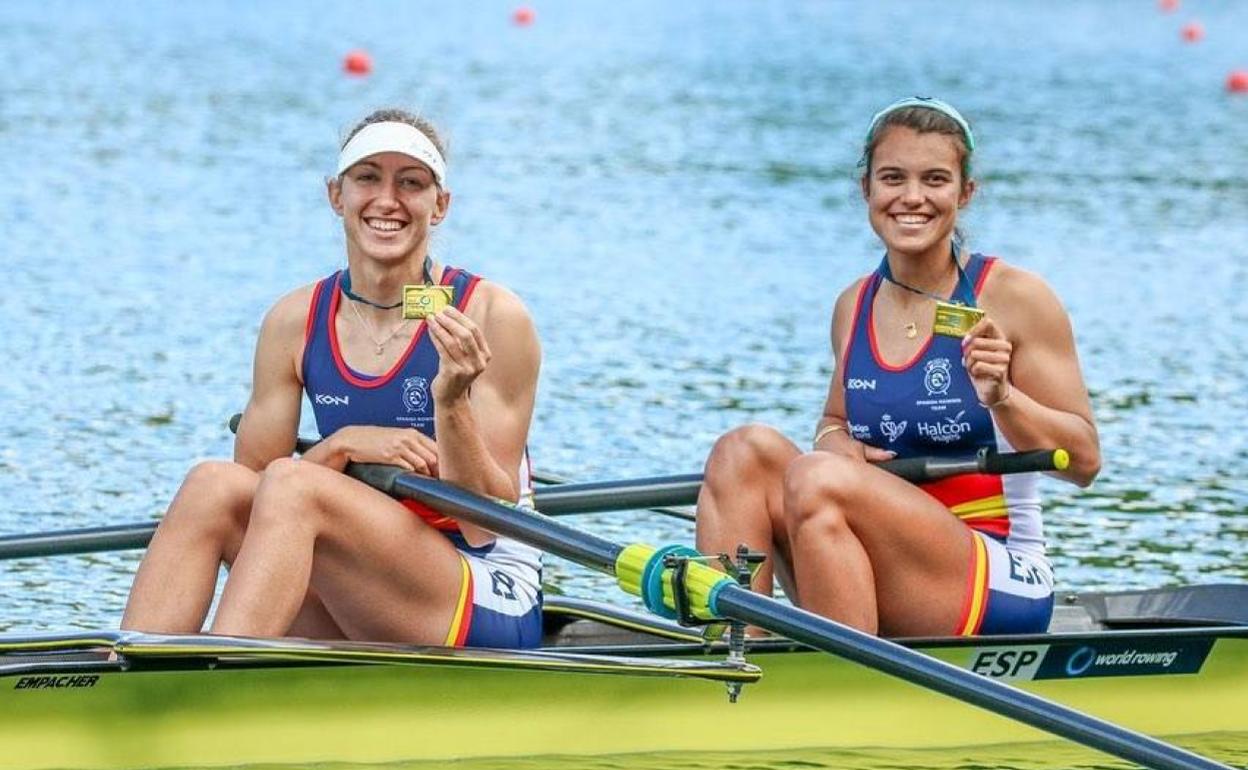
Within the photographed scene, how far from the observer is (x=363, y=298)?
6781 mm

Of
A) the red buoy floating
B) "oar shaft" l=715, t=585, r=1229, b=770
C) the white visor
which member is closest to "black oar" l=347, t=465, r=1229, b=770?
"oar shaft" l=715, t=585, r=1229, b=770

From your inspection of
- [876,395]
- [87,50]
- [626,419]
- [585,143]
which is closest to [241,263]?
[626,419]

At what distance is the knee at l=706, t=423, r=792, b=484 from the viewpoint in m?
6.88

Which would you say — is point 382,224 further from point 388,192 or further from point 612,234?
point 612,234

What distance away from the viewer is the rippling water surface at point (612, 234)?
11.3m

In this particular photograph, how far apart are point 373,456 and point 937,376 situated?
152 cm

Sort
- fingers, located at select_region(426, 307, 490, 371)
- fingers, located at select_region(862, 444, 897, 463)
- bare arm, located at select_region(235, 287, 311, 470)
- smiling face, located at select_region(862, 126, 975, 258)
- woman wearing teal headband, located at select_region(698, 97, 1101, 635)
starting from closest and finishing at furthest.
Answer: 1. fingers, located at select_region(426, 307, 490, 371)
2. woman wearing teal headband, located at select_region(698, 97, 1101, 635)
3. bare arm, located at select_region(235, 287, 311, 470)
4. smiling face, located at select_region(862, 126, 975, 258)
5. fingers, located at select_region(862, 444, 897, 463)

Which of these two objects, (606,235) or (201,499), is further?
(606,235)

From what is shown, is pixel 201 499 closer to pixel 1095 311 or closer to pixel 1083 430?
pixel 1083 430

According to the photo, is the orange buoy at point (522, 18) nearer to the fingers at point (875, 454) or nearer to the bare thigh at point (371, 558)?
the fingers at point (875, 454)

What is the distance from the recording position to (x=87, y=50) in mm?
30562

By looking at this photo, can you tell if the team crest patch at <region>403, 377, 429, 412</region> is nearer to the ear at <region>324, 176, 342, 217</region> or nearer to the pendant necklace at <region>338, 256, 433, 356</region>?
the pendant necklace at <region>338, 256, 433, 356</region>

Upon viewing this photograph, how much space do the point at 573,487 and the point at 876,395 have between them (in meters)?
1.37

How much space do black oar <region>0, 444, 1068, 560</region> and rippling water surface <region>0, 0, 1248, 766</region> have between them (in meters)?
0.85
